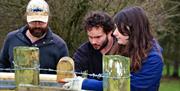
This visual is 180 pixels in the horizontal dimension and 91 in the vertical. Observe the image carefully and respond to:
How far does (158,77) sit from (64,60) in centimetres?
65

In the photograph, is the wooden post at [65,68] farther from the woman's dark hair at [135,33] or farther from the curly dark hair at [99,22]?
the curly dark hair at [99,22]

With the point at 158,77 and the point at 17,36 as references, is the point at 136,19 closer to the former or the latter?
the point at 158,77

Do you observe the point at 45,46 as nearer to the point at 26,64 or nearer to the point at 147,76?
the point at 26,64

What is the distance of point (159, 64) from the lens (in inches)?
128

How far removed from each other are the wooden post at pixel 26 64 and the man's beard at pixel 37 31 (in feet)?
3.51

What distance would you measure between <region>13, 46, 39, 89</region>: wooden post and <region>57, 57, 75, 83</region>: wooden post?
0.18 m

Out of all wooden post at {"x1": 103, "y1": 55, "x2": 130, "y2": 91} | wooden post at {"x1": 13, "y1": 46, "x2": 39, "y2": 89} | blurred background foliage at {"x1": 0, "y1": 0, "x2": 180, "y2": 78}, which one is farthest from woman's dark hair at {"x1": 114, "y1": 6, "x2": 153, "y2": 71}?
blurred background foliage at {"x1": 0, "y1": 0, "x2": 180, "y2": 78}

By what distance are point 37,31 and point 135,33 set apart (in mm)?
1366

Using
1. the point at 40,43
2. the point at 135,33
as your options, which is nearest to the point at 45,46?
the point at 40,43

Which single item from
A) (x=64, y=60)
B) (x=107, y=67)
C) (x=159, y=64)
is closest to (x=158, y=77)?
(x=159, y=64)

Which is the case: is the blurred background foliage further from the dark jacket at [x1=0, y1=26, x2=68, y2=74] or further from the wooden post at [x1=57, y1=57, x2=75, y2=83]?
the wooden post at [x1=57, y1=57, x2=75, y2=83]

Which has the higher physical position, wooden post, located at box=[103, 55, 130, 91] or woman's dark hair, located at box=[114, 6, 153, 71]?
woman's dark hair, located at box=[114, 6, 153, 71]

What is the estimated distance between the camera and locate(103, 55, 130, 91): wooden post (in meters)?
3.02

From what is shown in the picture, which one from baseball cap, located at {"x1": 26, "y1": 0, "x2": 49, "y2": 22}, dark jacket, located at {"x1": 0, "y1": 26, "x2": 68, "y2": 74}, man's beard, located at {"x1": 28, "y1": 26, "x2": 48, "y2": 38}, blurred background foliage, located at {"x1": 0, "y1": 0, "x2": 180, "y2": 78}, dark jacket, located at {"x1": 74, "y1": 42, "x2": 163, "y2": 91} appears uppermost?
blurred background foliage, located at {"x1": 0, "y1": 0, "x2": 180, "y2": 78}
